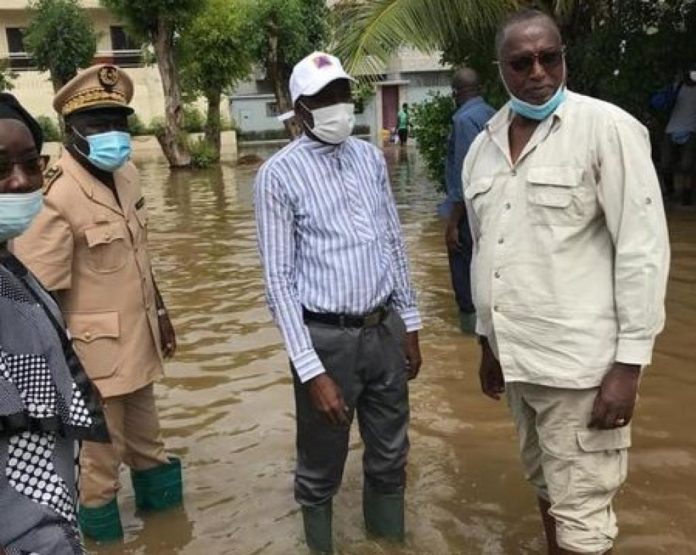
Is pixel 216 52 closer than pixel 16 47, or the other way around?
pixel 216 52

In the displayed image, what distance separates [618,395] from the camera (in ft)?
8.99

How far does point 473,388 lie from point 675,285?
9.99 feet

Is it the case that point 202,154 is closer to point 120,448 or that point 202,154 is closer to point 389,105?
point 389,105

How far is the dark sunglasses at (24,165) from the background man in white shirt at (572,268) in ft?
4.83

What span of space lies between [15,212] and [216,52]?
2800 centimetres

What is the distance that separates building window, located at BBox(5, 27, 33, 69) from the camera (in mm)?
43188

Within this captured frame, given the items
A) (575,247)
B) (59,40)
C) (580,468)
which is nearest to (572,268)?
(575,247)

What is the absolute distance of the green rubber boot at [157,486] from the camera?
163 inches

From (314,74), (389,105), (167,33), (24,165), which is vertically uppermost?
(167,33)

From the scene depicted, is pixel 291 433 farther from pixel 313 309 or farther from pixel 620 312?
pixel 620 312

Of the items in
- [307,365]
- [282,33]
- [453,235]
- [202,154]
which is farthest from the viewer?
[282,33]

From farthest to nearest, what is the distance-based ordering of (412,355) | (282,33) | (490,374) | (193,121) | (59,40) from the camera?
1. (193,121)
2. (59,40)
3. (282,33)
4. (412,355)
5. (490,374)

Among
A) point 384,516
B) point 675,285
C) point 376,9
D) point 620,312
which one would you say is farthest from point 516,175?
point 376,9

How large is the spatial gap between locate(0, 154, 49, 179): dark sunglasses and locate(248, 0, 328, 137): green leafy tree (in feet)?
91.4
